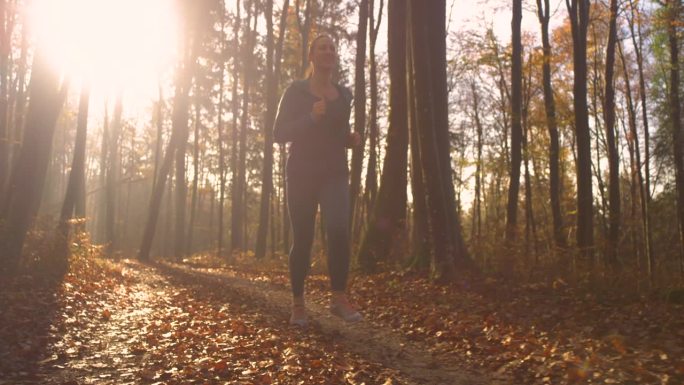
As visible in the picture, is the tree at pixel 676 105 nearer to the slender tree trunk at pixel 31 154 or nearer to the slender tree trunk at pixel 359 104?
the slender tree trunk at pixel 359 104

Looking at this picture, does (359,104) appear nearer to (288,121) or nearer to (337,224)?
(288,121)

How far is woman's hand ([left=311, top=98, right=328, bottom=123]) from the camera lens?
4.54 m

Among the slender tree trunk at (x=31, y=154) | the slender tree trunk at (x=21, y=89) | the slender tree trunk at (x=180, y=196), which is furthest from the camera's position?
the slender tree trunk at (x=180, y=196)

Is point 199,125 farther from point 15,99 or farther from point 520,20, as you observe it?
point 520,20

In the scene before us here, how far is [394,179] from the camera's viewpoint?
10.6 metres

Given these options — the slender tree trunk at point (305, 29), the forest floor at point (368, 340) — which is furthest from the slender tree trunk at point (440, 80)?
the slender tree trunk at point (305, 29)

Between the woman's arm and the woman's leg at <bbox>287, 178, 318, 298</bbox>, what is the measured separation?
14.5 inches

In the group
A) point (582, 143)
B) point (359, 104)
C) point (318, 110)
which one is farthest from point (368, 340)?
point (359, 104)

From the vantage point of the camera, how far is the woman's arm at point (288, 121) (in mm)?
4699

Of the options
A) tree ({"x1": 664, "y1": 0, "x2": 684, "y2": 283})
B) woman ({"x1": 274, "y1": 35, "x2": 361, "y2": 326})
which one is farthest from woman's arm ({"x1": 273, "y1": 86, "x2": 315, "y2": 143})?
tree ({"x1": 664, "y1": 0, "x2": 684, "y2": 283})

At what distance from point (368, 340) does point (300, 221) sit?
3.71 ft

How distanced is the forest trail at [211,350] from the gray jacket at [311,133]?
135cm

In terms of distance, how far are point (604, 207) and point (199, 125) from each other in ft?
63.4

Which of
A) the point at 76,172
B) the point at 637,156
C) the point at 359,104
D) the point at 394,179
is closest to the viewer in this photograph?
the point at 394,179
